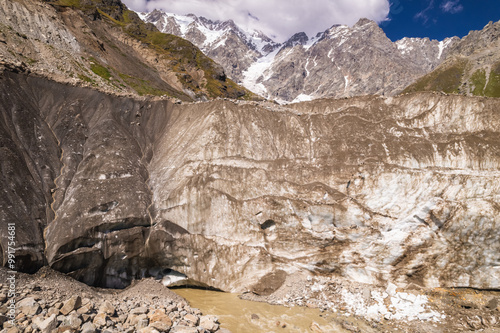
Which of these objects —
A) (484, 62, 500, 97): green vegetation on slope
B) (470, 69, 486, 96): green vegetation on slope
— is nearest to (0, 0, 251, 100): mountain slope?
(484, 62, 500, 97): green vegetation on slope

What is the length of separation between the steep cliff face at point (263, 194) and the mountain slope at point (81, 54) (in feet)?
40.8

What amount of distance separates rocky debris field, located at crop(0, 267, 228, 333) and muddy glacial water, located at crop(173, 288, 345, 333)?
1319mm

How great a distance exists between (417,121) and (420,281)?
571 inches

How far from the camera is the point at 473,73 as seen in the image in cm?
13150

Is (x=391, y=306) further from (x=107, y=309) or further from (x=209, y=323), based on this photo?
(x=107, y=309)

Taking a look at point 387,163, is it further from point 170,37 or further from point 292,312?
point 170,37

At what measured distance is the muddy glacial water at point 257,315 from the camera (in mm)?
16766

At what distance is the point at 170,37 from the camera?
4685 inches

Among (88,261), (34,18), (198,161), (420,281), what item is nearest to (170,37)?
(34,18)

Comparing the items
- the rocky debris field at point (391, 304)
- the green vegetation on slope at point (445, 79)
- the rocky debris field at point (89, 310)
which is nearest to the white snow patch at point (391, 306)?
the rocky debris field at point (391, 304)

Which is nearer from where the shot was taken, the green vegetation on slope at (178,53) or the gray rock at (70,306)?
the gray rock at (70,306)

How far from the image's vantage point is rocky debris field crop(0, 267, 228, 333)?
39.7ft

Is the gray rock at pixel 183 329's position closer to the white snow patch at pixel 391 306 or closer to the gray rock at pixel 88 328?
the gray rock at pixel 88 328

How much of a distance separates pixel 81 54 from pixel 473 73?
553 feet
